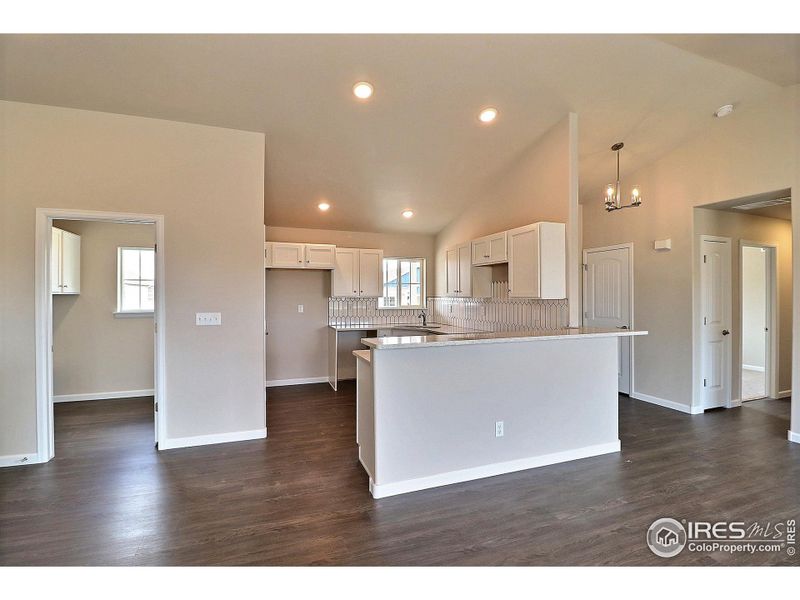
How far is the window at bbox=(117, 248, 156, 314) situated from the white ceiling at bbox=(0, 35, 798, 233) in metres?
2.25

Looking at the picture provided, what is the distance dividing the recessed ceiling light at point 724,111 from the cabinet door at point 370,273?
430cm

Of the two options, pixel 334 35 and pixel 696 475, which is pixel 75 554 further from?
pixel 696 475

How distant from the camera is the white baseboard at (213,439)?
348 cm

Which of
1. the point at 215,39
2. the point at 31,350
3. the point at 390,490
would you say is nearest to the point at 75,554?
the point at 390,490

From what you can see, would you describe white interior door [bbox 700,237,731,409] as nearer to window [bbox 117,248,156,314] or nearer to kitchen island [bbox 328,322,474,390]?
kitchen island [bbox 328,322,474,390]

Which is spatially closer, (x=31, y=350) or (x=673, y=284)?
(x=31, y=350)

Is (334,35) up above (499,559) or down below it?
above

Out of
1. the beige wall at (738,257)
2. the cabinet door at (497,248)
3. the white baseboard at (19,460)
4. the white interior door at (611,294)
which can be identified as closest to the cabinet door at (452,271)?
the cabinet door at (497,248)

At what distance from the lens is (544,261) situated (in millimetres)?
3781

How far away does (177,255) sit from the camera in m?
3.49

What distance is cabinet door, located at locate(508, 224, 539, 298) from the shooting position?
3832mm

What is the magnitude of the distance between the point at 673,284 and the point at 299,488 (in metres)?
4.71

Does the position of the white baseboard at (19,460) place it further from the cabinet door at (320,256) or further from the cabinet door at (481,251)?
the cabinet door at (481,251)

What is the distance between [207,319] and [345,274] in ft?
8.59
